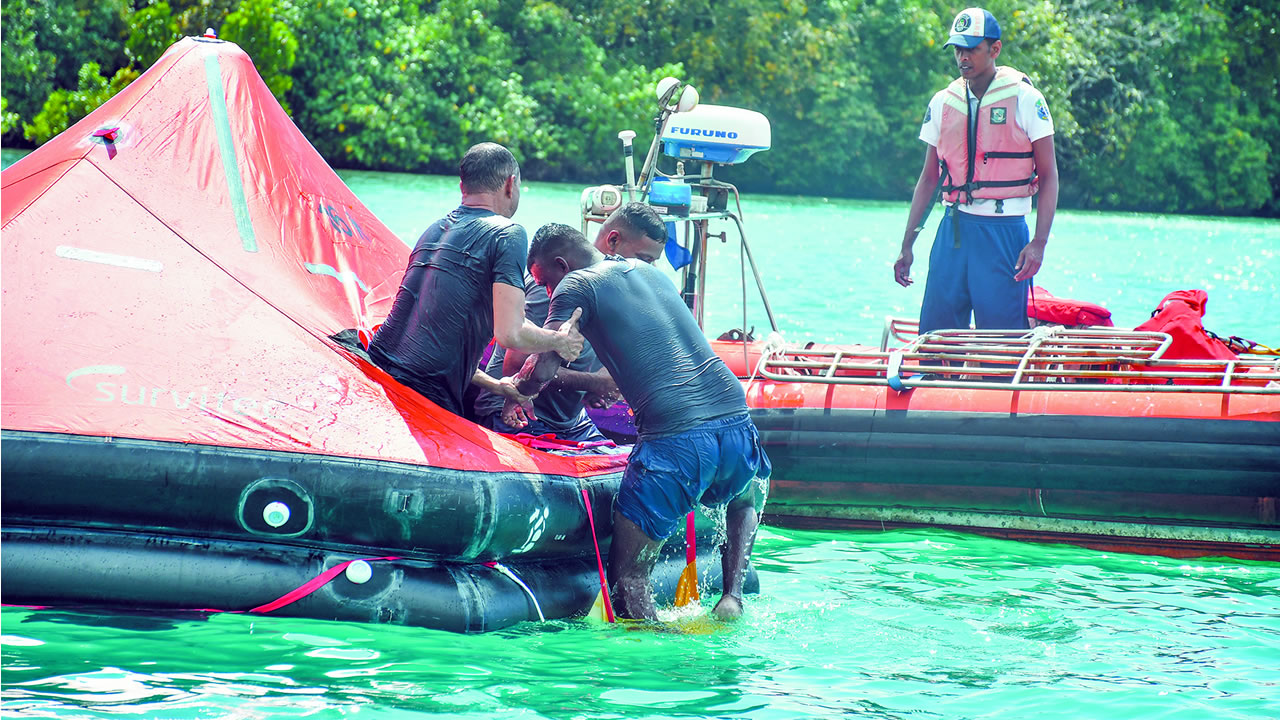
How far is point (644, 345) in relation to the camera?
4199mm

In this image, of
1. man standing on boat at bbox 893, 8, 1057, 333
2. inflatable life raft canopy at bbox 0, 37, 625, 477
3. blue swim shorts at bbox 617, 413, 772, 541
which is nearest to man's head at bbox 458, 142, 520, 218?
inflatable life raft canopy at bbox 0, 37, 625, 477

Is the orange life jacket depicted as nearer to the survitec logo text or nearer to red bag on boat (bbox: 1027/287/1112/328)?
red bag on boat (bbox: 1027/287/1112/328)

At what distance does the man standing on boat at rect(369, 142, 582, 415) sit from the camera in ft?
13.7

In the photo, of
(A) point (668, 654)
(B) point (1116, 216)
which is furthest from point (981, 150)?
(B) point (1116, 216)

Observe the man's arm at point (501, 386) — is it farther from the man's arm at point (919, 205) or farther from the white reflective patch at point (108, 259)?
the man's arm at point (919, 205)

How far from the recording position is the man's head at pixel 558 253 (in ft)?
15.0

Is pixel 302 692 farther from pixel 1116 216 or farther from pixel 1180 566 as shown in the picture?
pixel 1116 216

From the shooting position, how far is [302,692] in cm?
Answer: 358

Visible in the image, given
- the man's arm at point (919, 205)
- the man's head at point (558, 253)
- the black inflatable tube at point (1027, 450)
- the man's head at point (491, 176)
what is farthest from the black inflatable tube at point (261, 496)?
the man's arm at point (919, 205)

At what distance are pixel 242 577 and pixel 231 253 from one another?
1166 millimetres

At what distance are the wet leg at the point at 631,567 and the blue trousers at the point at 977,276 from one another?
2323mm

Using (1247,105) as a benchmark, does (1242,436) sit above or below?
below

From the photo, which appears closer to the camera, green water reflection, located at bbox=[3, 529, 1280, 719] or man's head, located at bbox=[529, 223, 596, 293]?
green water reflection, located at bbox=[3, 529, 1280, 719]

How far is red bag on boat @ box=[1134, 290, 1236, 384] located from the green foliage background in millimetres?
21662
